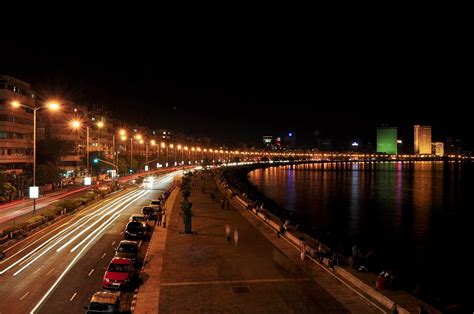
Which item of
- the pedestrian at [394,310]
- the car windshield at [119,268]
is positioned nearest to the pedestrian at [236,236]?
the car windshield at [119,268]

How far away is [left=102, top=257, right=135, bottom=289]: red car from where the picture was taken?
15242mm

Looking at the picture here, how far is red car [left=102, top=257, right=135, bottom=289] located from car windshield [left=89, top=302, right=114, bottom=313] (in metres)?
2.65

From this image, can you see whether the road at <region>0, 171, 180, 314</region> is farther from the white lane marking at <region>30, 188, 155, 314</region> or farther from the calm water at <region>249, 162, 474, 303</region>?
the calm water at <region>249, 162, 474, 303</region>

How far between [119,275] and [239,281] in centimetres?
417

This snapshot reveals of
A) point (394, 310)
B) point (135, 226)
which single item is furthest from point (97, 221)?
point (394, 310)

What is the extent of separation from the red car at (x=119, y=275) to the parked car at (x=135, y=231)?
7529 mm

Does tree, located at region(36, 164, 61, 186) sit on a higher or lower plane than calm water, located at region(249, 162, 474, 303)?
higher

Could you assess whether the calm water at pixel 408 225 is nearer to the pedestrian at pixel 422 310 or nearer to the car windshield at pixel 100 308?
the pedestrian at pixel 422 310

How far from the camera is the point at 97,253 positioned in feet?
68.2

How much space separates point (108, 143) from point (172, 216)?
77.8 m

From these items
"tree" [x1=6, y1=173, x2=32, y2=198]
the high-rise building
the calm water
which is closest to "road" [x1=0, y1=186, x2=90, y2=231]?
"tree" [x1=6, y1=173, x2=32, y2=198]

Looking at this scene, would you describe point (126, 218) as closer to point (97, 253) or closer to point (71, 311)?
point (97, 253)

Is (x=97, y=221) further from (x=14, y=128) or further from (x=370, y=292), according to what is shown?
(x=14, y=128)

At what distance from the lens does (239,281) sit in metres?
16.5
